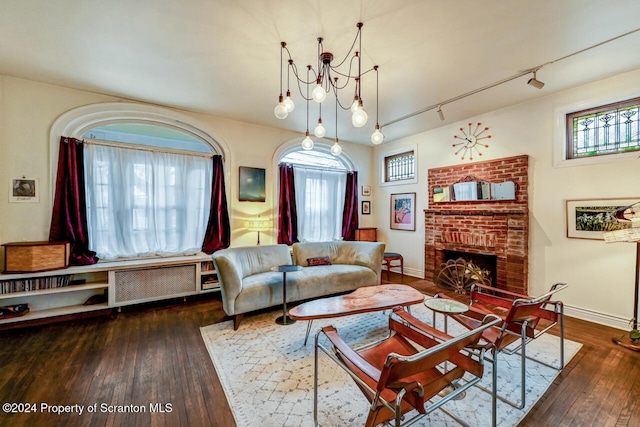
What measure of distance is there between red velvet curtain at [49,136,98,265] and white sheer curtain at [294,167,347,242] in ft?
10.7

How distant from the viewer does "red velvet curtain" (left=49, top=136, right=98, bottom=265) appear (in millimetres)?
3264

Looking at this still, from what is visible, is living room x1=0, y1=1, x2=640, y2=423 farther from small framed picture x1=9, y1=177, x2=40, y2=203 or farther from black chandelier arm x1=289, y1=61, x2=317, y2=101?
black chandelier arm x1=289, y1=61, x2=317, y2=101

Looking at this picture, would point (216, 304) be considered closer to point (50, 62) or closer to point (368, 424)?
point (368, 424)

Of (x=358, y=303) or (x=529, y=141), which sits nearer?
(x=358, y=303)

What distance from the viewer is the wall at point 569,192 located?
290 centimetres

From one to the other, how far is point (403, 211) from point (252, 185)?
320 cm

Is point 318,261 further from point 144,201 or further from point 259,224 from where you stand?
point 144,201

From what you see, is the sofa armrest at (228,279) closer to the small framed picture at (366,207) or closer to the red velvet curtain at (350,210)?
the red velvet curtain at (350,210)

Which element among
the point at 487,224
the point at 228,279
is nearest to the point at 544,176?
the point at 487,224

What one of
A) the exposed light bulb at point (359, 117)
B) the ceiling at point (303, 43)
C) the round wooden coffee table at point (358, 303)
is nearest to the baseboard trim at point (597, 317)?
the round wooden coffee table at point (358, 303)

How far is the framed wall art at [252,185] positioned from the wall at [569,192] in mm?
3853

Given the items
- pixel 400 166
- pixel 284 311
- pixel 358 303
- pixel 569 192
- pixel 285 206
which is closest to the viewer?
pixel 358 303

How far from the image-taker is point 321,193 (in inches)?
217

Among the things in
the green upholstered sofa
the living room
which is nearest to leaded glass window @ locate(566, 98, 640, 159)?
the living room
